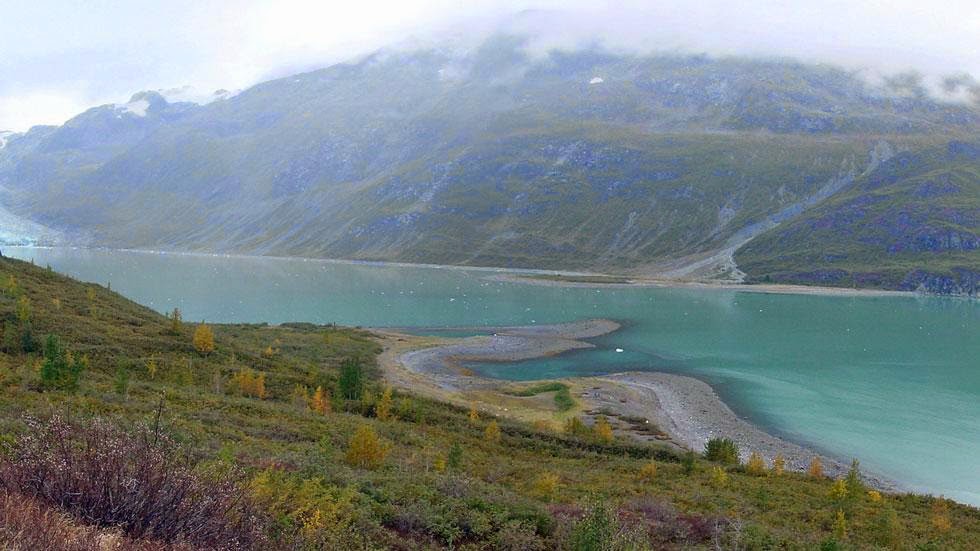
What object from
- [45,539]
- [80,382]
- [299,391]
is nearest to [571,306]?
[299,391]

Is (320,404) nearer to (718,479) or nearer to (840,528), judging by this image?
(718,479)

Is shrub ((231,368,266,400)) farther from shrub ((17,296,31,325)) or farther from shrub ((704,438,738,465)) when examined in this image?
shrub ((704,438,738,465))

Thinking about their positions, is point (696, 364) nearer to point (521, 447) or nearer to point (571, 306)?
point (521, 447)

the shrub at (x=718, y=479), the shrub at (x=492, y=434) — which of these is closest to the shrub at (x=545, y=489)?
the shrub at (x=718, y=479)

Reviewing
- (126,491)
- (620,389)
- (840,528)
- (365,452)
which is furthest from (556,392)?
(126,491)

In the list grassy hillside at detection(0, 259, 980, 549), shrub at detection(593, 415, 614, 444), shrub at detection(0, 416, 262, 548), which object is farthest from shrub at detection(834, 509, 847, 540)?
shrub at detection(0, 416, 262, 548)
